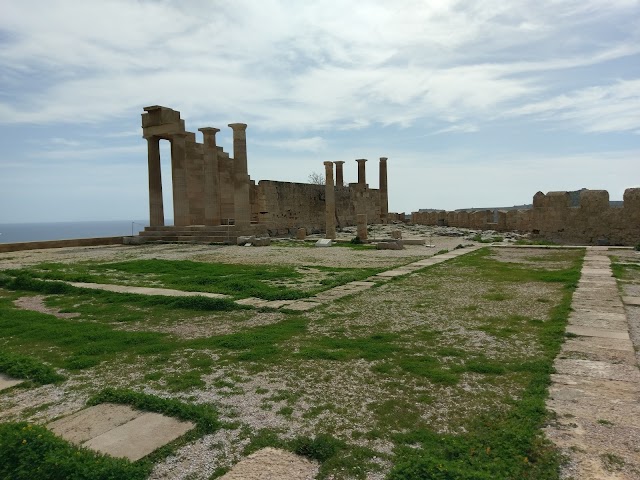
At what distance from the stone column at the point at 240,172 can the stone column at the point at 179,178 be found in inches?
106

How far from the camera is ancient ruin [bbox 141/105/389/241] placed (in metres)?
23.0

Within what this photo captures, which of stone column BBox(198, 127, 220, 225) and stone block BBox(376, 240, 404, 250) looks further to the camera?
stone column BBox(198, 127, 220, 225)

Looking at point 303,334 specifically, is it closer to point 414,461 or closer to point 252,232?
point 414,461

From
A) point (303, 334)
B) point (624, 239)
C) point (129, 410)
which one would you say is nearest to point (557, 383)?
point (303, 334)

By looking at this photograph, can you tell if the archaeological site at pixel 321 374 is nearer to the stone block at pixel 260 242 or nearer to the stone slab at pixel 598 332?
the stone slab at pixel 598 332

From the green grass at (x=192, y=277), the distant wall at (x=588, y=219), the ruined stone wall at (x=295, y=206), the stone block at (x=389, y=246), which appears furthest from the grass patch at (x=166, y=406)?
the ruined stone wall at (x=295, y=206)

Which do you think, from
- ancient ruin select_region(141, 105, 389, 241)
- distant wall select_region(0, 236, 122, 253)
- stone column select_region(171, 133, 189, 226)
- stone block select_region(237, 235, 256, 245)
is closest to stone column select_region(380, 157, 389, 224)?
ancient ruin select_region(141, 105, 389, 241)

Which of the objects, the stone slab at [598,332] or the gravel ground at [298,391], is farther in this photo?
the stone slab at [598,332]

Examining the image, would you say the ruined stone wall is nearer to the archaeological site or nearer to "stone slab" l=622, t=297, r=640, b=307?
the archaeological site

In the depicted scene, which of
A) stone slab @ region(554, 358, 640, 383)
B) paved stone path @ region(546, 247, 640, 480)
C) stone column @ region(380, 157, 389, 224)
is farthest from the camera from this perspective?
stone column @ region(380, 157, 389, 224)

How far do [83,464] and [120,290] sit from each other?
20.9 feet

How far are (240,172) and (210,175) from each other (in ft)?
6.95

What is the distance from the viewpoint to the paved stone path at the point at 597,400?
2711 mm

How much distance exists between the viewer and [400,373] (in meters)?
4.21
